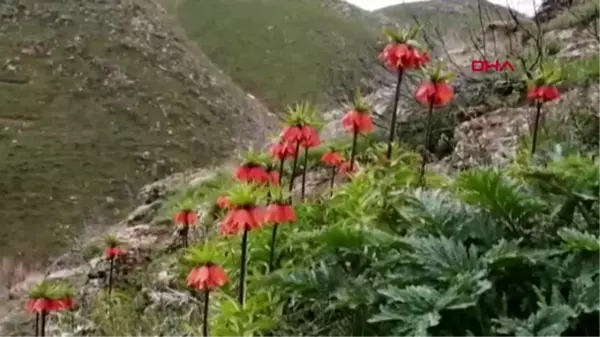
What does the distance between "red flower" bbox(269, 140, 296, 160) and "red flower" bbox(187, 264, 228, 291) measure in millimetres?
844

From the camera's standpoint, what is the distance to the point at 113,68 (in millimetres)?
37375

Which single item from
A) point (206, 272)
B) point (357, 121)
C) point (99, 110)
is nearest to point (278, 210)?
point (206, 272)

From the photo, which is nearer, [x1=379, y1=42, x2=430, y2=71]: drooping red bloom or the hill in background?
[x1=379, y1=42, x2=430, y2=71]: drooping red bloom

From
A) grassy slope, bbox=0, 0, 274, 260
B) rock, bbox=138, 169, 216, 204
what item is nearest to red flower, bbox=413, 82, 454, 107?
rock, bbox=138, 169, 216, 204

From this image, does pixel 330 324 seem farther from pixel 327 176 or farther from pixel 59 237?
pixel 59 237

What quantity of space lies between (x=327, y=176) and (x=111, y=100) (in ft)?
97.4

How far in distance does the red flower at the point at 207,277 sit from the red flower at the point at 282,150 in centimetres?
84

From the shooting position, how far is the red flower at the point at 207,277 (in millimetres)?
3451

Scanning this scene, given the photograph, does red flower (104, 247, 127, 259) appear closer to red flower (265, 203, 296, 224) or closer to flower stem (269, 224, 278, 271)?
flower stem (269, 224, 278, 271)

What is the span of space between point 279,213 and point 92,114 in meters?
31.4

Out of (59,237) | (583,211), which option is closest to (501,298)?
(583,211)

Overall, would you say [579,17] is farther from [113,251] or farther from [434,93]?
[434,93]

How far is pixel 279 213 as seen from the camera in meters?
3.49

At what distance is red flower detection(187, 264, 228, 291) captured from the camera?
3451 millimetres
